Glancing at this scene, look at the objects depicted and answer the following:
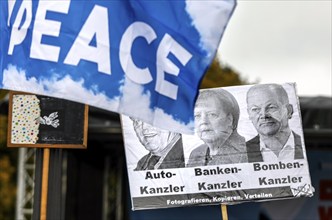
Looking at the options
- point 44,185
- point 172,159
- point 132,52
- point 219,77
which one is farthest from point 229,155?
point 219,77

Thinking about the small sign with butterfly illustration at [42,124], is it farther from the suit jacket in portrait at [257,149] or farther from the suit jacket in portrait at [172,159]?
the suit jacket in portrait at [257,149]

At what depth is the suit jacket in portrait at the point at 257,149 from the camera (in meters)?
6.45

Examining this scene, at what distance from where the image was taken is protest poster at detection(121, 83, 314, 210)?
20.8 ft

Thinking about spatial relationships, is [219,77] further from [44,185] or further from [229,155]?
[44,185]

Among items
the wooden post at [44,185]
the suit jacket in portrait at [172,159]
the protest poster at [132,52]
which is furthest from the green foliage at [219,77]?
the protest poster at [132,52]

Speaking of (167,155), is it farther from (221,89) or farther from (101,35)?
(101,35)

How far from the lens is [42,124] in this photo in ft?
21.4

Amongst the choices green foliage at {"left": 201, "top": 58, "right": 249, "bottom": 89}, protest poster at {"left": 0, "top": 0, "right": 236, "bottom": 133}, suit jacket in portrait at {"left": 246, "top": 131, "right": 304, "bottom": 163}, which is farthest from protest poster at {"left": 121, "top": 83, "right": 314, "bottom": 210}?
green foliage at {"left": 201, "top": 58, "right": 249, "bottom": 89}

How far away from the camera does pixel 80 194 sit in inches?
444

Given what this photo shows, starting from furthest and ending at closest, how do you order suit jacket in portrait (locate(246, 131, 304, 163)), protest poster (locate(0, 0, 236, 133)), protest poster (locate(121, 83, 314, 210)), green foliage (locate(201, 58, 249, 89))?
green foliage (locate(201, 58, 249, 89))
suit jacket in portrait (locate(246, 131, 304, 163))
protest poster (locate(121, 83, 314, 210))
protest poster (locate(0, 0, 236, 133))

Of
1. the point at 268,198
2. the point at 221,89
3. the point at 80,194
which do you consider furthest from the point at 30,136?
the point at 80,194

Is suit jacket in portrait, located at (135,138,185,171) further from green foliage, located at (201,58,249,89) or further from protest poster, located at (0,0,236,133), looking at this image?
green foliage, located at (201,58,249,89)

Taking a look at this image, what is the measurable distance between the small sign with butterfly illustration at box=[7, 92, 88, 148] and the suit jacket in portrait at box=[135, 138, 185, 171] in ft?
1.83

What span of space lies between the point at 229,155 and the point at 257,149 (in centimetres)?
26
